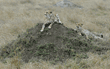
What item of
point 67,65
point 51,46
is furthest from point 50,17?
point 67,65

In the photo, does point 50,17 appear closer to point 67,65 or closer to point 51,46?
point 51,46

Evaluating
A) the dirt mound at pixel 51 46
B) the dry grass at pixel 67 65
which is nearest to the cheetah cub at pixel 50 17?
the dirt mound at pixel 51 46

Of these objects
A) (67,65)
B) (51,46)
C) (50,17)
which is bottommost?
(67,65)

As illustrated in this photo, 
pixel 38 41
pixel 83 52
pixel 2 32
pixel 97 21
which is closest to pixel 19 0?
pixel 2 32

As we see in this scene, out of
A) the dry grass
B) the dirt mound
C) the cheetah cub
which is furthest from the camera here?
the cheetah cub

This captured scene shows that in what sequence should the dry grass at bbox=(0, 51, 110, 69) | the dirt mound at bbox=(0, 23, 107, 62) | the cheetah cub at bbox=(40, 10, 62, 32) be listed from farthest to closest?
the cheetah cub at bbox=(40, 10, 62, 32) → the dirt mound at bbox=(0, 23, 107, 62) → the dry grass at bbox=(0, 51, 110, 69)

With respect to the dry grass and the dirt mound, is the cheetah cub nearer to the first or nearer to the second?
the dirt mound

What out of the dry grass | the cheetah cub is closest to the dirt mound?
the cheetah cub

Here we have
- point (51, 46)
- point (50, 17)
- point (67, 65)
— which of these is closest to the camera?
point (67, 65)

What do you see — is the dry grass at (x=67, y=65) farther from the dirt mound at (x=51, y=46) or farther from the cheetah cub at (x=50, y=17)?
the cheetah cub at (x=50, y=17)
